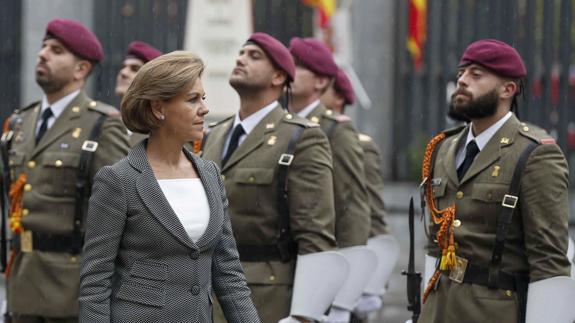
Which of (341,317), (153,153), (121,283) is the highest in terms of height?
(153,153)

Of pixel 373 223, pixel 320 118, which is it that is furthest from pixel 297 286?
pixel 373 223

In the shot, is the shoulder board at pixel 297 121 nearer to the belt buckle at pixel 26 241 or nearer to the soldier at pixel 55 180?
the soldier at pixel 55 180

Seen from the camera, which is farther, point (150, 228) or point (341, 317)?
point (341, 317)

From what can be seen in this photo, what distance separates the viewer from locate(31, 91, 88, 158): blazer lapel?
21.1ft

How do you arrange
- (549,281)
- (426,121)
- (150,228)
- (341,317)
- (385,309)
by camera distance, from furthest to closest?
1. (426,121)
2. (385,309)
3. (341,317)
4. (549,281)
5. (150,228)

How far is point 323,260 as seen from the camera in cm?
579

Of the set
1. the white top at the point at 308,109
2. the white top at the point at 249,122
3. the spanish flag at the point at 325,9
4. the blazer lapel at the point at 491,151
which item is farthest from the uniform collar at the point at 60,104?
the spanish flag at the point at 325,9

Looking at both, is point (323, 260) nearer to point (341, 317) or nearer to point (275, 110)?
point (275, 110)

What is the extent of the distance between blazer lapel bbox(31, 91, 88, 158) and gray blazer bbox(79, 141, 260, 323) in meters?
2.43

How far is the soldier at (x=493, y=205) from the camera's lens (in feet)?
16.7

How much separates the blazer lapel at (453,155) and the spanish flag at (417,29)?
7.83 m

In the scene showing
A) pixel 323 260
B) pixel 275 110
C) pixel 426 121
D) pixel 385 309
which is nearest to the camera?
pixel 323 260

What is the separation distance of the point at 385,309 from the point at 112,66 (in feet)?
14.6

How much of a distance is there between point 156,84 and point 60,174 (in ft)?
7.73
